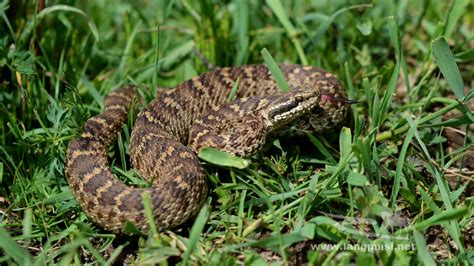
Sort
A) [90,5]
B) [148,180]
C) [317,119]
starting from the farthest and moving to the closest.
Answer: [90,5] → [317,119] → [148,180]

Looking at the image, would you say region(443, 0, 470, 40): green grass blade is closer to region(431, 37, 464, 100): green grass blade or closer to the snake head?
region(431, 37, 464, 100): green grass blade

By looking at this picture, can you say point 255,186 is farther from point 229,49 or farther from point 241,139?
point 229,49

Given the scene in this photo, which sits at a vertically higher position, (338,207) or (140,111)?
(140,111)

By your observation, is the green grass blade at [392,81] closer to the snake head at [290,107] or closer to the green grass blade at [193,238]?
the snake head at [290,107]

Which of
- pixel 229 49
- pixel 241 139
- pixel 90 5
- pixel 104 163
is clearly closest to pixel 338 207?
pixel 241 139

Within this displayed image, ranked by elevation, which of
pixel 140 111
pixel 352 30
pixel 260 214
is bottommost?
pixel 260 214

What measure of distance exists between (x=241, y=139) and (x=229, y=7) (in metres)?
4.18

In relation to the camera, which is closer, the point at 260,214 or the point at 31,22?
the point at 260,214

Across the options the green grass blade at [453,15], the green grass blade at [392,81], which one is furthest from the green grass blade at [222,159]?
the green grass blade at [453,15]

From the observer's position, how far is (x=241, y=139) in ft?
22.2

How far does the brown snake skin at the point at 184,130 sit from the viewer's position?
6.02 meters

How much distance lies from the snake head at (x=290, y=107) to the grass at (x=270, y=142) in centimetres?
36

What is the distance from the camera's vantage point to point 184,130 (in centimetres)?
770

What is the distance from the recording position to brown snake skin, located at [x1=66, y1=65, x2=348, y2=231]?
6016 millimetres
